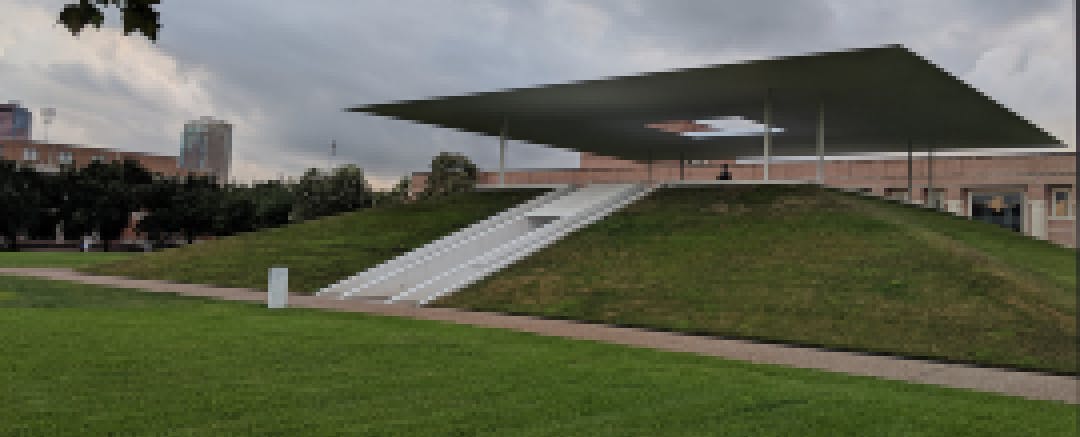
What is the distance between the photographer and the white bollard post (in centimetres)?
1528

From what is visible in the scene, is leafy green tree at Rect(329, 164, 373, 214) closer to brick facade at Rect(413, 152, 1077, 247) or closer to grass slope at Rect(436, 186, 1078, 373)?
brick facade at Rect(413, 152, 1077, 247)

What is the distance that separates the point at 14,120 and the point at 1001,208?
5525 inches

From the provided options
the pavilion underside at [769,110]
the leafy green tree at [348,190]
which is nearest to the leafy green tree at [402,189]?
the leafy green tree at [348,190]

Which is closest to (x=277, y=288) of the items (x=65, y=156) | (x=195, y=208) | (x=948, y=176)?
(x=195, y=208)

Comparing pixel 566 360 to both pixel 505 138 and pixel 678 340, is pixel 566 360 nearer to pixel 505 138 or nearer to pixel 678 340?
pixel 678 340

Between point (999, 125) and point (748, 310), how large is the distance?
61.0 feet

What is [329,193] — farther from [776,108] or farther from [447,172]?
[776,108]

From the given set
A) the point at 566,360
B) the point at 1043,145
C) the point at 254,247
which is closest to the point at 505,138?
the point at 254,247

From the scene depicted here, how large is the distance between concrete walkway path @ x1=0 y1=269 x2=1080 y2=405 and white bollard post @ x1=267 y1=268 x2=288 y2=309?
84cm

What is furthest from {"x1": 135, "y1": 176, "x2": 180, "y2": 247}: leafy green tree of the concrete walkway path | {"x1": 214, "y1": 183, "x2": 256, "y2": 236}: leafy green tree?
the concrete walkway path

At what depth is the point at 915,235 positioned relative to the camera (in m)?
19.1

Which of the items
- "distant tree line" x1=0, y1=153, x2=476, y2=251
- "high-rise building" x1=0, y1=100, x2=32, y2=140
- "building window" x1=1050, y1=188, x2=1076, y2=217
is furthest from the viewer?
"high-rise building" x1=0, y1=100, x2=32, y2=140

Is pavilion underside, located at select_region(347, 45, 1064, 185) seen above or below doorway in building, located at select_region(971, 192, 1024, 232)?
above

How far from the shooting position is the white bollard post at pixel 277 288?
15281 millimetres
